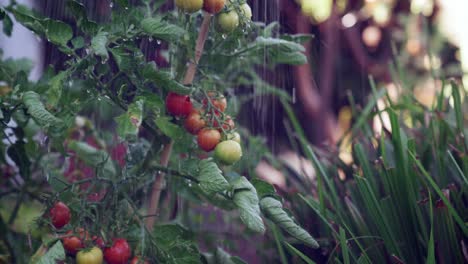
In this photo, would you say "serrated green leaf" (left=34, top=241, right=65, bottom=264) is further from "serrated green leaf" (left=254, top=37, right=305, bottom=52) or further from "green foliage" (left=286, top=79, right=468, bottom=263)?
"serrated green leaf" (left=254, top=37, right=305, bottom=52)

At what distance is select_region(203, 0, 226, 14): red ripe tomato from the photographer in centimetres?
102

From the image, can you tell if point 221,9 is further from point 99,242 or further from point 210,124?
point 99,242

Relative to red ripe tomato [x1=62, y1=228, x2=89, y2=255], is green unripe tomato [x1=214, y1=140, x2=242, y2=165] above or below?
above

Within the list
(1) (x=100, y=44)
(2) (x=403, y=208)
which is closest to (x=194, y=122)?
(1) (x=100, y=44)

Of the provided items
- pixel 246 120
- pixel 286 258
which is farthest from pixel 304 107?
pixel 286 258

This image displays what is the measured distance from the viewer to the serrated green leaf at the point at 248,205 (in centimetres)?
90

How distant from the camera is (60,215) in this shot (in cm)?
107

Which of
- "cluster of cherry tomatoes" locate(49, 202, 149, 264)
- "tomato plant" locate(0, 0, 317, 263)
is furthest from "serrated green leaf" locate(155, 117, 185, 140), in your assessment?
"cluster of cherry tomatoes" locate(49, 202, 149, 264)

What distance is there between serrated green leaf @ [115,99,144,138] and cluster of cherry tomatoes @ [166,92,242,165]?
130 mm

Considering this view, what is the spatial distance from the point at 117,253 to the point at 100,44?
370 mm

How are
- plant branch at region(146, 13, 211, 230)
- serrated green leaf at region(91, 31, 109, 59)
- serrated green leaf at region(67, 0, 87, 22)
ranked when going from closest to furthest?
serrated green leaf at region(91, 31, 109, 59), serrated green leaf at region(67, 0, 87, 22), plant branch at region(146, 13, 211, 230)

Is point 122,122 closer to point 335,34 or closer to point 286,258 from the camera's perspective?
point 286,258

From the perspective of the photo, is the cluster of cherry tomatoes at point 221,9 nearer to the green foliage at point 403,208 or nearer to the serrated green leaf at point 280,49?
the serrated green leaf at point 280,49

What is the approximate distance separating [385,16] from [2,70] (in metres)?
2.40
